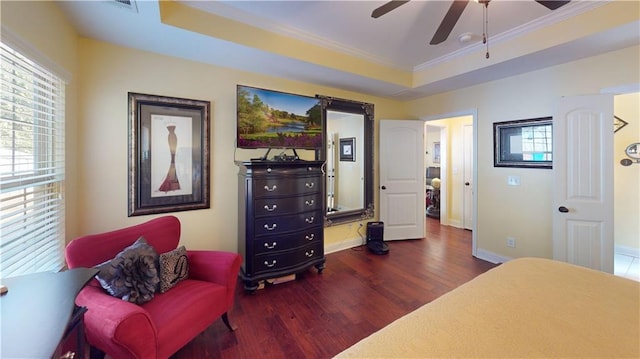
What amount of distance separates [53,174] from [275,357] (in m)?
2.07

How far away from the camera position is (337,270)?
322 cm

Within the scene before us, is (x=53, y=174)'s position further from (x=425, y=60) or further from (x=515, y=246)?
(x=515, y=246)

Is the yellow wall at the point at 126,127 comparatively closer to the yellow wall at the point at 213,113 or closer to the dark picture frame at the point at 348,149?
the yellow wall at the point at 213,113

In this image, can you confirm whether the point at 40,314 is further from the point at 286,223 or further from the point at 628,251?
the point at 628,251

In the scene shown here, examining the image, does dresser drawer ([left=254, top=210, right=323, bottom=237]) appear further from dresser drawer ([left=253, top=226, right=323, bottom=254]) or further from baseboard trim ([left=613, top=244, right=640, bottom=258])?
baseboard trim ([left=613, top=244, right=640, bottom=258])

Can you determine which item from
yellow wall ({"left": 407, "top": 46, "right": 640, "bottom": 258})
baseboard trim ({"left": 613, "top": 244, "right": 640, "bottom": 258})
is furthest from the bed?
baseboard trim ({"left": 613, "top": 244, "right": 640, "bottom": 258})

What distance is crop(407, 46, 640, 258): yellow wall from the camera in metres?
2.62

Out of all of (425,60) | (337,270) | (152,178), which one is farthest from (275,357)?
(425,60)

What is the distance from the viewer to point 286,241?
2.78 metres

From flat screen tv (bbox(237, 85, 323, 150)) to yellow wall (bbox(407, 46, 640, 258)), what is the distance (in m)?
2.25

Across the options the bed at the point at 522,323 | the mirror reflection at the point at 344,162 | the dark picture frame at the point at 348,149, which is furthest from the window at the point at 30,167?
the dark picture frame at the point at 348,149

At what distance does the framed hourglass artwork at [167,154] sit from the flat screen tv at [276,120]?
45cm

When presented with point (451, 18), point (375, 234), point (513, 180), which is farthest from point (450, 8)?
point (375, 234)

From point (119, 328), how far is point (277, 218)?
63.0 inches
